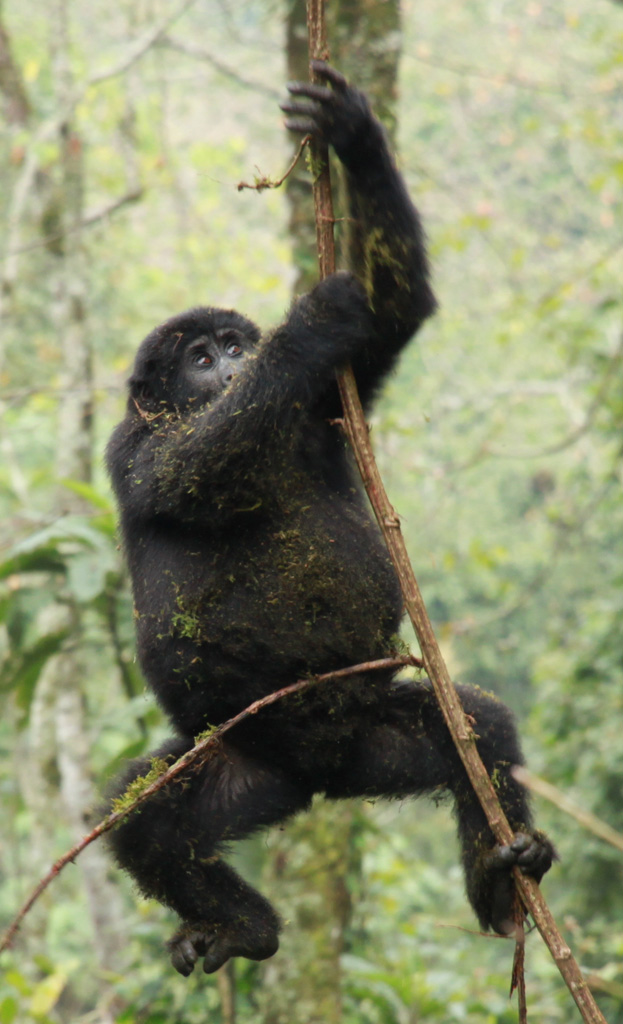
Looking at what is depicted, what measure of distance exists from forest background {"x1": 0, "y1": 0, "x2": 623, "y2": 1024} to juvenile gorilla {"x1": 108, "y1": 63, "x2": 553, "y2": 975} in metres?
0.33

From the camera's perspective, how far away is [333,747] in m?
3.25

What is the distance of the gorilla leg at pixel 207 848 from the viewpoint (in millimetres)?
3256

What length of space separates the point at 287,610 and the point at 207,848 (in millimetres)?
905

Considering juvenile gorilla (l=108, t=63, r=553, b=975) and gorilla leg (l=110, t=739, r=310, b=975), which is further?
gorilla leg (l=110, t=739, r=310, b=975)

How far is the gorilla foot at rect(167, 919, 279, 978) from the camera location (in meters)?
3.21

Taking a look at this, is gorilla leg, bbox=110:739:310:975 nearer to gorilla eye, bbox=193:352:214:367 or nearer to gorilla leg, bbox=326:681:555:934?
gorilla leg, bbox=326:681:555:934

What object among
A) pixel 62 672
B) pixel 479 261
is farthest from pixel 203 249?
pixel 62 672

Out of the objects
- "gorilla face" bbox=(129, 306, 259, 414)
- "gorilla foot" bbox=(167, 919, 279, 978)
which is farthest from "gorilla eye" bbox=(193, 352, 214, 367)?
"gorilla foot" bbox=(167, 919, 279, 978)

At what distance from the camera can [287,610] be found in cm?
314

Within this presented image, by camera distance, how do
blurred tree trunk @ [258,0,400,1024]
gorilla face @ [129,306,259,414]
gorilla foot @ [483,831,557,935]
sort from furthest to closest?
blurred tree trunk @ [258,0,400,1024], gorilla face @ [129,306,259,414], gorilla foot @ [483,831,557,935]

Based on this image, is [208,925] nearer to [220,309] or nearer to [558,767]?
[220,309]

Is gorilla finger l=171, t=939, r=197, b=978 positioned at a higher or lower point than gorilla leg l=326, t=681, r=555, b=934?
lower

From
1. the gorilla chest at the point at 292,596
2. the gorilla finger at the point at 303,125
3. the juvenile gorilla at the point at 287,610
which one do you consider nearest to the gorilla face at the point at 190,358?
the juvenile gorilla at the point at 287,610

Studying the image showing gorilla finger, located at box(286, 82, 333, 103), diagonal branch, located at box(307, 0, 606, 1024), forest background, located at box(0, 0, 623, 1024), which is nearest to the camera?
diagonal branch, located at box(307, 0, 606, 1024)
